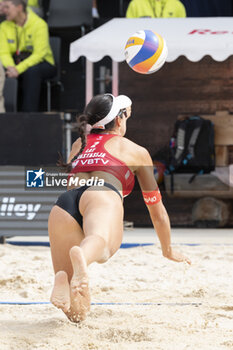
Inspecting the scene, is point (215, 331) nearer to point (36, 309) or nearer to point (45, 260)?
point (36, 309)

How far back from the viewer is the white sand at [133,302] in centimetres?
352

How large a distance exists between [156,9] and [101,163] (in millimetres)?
5996

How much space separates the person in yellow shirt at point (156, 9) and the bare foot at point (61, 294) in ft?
21.0

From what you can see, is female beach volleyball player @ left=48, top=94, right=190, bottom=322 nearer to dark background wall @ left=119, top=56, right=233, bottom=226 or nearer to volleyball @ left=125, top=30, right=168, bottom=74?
volleyball @ left=125, top=30, right=168, bottom=74

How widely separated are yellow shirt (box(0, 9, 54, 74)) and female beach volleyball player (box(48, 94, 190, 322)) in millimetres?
5036

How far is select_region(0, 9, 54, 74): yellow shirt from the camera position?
9.01 metres

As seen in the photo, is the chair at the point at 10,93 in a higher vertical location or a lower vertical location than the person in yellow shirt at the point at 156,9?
lower

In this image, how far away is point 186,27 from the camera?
8711mm

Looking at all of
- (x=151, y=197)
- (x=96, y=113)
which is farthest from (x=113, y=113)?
(x=151, y=197)

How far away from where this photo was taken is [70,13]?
9.82 m

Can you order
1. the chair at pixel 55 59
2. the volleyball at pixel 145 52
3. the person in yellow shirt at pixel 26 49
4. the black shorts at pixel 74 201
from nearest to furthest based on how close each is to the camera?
the black shorts at pixel 74 201 < the volleyball at pixel 145 52 < the person in yellow shirt at pixel 26 49 < the chair at pixel 55 59

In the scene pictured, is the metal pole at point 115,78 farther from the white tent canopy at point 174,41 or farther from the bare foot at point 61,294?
the bare foot at point 61,294

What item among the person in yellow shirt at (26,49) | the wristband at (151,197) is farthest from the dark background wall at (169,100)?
the wristband at (151,197)

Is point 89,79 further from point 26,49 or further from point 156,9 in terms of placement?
point 156,9
